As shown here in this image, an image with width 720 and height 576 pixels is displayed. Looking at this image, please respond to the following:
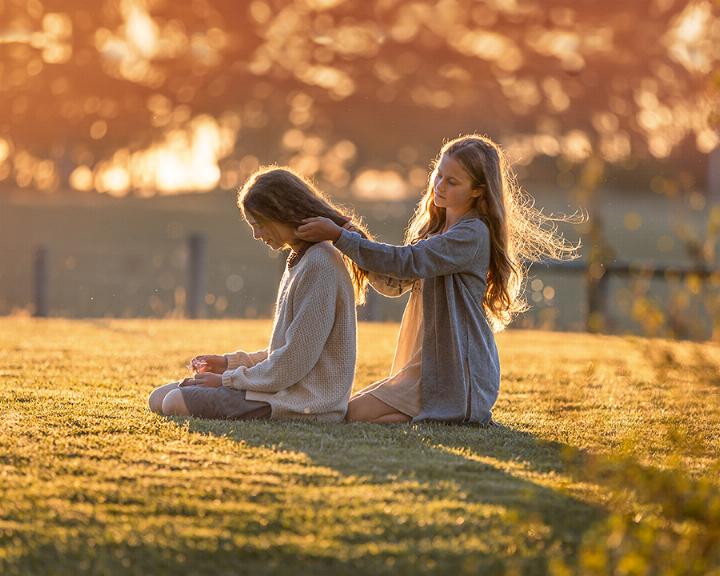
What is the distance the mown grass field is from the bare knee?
10 centimetres

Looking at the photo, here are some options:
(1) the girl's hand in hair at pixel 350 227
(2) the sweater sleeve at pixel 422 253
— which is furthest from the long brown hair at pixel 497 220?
(1) the girl's hand in hair at pixel 350 227

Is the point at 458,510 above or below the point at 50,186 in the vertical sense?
below

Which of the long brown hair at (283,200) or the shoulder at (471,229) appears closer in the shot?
the long brown hair at (283,200)

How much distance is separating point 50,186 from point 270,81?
689cm

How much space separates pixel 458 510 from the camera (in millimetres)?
3549

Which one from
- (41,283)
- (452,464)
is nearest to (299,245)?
(452,464)

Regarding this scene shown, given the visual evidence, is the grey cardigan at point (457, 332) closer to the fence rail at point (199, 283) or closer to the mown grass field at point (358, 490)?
the mown grass field at point (358, 490)

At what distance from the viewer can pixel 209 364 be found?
547 cm

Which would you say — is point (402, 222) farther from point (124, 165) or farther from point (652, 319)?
point (652, 319)

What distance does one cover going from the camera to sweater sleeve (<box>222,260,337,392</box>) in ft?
16.5

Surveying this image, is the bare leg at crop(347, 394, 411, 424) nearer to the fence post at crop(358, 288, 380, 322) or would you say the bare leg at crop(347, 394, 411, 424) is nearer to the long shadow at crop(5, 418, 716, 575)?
the long shadow at crop(5, 418, 716, 575)

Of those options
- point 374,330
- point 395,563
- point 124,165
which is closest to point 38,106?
point 124,165

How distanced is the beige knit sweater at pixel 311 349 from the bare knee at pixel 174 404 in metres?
0.23

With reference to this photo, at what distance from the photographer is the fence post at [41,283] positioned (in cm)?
1595
